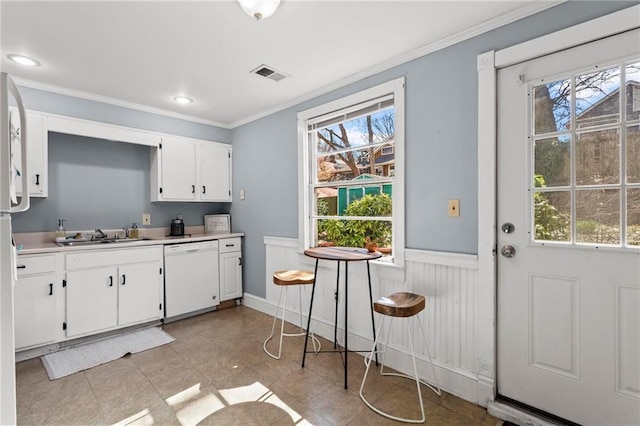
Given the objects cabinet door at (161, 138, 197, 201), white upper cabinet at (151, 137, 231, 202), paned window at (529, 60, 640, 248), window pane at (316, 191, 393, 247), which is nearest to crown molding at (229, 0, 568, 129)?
paned window at (529, 60, 640, 248)

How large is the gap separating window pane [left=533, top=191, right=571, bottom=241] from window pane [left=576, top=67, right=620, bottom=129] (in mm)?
398

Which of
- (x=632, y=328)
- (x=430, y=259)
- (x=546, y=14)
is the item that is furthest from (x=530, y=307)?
(x=546, y=14)

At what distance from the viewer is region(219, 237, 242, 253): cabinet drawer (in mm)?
3865

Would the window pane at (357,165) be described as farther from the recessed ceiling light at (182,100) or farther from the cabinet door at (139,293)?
the cabinet door at (139,293)

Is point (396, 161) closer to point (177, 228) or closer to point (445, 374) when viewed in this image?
point (445, 374)

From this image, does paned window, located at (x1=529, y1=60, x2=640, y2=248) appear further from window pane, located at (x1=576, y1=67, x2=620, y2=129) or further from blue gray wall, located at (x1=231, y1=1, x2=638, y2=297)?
blue gray wall, located at (x1=231, y1=1, x2=638, y2=297)

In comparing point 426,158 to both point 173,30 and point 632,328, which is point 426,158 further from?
point 173,30

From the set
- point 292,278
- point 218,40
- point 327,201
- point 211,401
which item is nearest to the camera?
point 211,401

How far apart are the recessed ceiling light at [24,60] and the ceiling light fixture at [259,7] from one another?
190cm

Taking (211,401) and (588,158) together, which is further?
(211,401)

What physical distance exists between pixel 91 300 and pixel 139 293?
40 centimetres

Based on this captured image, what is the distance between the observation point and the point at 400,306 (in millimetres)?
1884

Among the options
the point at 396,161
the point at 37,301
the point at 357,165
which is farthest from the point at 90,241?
the point at 396,161

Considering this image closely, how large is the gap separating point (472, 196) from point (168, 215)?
3.48 m
